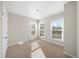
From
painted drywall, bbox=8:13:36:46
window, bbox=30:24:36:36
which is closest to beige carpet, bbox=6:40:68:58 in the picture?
painted drywall, bbox=8:13:36:46

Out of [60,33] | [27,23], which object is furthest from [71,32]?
[27,23]

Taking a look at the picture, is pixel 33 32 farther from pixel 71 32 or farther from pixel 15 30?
pixel 71 32

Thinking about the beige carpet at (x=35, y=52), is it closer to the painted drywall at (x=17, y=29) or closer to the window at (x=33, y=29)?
the painted drywall at (x=17, y=29)

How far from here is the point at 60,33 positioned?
6.27 metres

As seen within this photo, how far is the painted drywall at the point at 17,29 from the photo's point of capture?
5691 millimetres

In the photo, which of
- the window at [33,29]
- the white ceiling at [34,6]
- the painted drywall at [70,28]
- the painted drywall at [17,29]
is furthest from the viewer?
the window at [33,29]

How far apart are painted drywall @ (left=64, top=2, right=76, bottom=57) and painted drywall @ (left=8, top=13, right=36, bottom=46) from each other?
376 cm

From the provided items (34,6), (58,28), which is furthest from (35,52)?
(58,28)

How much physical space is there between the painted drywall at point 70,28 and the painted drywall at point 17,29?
3.76 m

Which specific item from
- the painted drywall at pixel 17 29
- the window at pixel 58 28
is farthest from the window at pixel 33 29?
the window at pixel 58 28

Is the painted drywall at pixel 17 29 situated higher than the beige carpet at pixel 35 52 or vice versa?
the painted drywall at pixel 17 29

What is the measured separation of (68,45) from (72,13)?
1.44 m

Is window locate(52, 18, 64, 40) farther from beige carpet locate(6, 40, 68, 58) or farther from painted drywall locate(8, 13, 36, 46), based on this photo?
painted drywall locate(8, 13, 36, 46)

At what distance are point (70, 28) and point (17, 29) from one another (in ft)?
13.9
